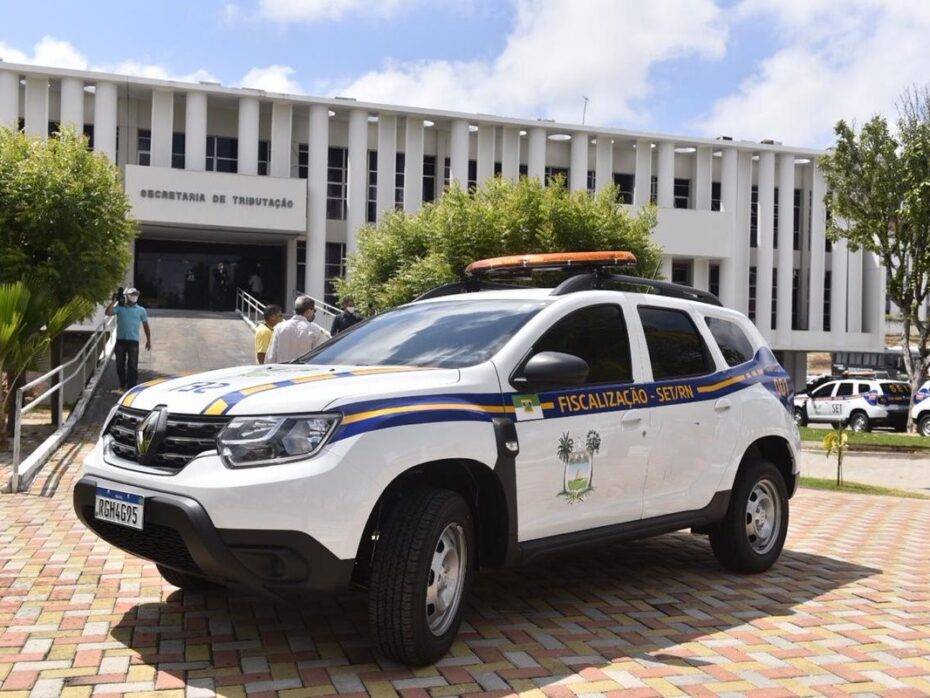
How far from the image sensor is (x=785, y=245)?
43.8 metres

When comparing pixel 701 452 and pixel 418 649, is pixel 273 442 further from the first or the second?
pixel 701 452

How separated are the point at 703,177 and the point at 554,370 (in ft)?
131

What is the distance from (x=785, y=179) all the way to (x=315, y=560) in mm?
43719

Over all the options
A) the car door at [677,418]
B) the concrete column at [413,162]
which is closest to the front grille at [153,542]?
the car door at [677,418]

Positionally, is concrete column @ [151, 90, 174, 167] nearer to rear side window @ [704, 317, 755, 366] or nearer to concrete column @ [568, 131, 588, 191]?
concrete column @ [568, 131, 588, 191]

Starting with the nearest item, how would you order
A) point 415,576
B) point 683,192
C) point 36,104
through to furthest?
point 415,576 < point 36,104 < point 683,192

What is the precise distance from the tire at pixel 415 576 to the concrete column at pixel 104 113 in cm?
3333

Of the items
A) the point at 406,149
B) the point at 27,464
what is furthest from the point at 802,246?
the point at 27,464

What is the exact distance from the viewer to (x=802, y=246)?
1786 inches

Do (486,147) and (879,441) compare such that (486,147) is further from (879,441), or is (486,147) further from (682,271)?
(879,441)

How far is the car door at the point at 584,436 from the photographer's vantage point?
4.56m

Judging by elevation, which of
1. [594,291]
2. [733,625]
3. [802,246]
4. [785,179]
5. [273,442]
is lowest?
[733,625]

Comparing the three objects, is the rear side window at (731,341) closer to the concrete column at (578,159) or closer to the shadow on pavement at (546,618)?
the shadow on pavement at (546,618)

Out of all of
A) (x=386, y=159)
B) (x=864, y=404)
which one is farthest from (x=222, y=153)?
(x=864, y=404)
